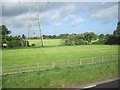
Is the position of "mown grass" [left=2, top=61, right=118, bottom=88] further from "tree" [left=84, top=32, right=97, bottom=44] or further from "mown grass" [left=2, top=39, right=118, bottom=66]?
"tree" [left=84, top=32, right=97, bottom=44]

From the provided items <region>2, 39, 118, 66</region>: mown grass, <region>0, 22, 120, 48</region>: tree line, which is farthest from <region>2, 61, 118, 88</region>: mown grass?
<region>0, 22, 120, 48</region>: tree line

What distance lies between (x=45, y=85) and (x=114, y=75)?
6.44 metres

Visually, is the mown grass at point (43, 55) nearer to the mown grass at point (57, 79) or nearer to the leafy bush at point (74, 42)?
the mown grass at point (57, 79)

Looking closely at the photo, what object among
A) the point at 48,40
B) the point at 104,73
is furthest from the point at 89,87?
the point at 48,40

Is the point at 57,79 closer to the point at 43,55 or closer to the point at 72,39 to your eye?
the point at 43,55

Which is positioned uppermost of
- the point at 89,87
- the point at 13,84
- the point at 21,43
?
the point at 21,43

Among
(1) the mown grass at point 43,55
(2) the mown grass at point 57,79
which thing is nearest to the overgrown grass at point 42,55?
(1) the mown grass at point 43,55

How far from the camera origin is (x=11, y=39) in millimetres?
37438

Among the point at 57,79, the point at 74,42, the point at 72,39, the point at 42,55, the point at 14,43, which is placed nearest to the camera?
the point at 57,79

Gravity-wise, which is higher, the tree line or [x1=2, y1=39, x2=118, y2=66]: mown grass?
the tree line

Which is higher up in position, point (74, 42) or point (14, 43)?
point (74, 42)

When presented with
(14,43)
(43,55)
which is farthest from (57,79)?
(14,43)

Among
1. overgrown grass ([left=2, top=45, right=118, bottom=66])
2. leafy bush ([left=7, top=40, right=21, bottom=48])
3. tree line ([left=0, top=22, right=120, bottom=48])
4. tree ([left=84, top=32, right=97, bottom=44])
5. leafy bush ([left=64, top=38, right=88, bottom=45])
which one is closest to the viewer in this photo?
overgrown grass ([left=2, top=45, right=118, bottom=66])

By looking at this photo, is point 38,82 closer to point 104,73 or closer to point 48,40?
point 104,73
